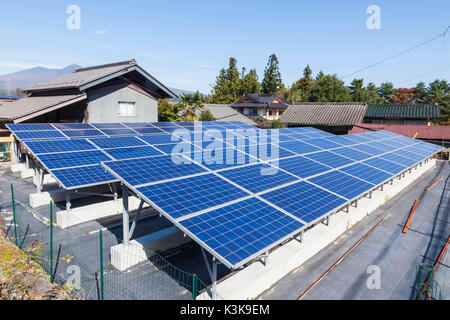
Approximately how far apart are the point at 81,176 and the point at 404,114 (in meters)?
58.1

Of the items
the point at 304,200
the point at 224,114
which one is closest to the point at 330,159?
the point at 304,200

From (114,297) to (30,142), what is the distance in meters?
11.6

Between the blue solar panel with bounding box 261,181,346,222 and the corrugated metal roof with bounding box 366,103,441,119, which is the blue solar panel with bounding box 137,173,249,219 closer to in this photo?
the blue solar panel with bounding box 261,181,346,222

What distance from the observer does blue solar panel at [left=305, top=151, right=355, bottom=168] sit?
16.9 m

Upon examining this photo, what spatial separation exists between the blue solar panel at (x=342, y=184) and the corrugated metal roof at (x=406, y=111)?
4784 cm

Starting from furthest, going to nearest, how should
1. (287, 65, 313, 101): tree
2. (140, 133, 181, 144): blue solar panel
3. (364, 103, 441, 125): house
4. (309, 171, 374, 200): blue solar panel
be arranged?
(287, 65, 313, 101): tree, (364, 103, 441, 125): house, (140, 133, 181, 144): blue solar panel, (309, 171, 374, 200): blue solar panel

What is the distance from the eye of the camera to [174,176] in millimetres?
11102

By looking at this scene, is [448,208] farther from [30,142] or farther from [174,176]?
[30,142]

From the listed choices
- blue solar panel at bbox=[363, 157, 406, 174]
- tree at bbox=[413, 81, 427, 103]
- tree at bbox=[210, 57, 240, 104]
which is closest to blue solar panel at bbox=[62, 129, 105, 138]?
blue solar panel at bbox=[363, 157, 406, 174]

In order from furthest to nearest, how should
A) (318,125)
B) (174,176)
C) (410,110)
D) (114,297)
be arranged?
(410,110), (318,125), (174,176), (114,297)

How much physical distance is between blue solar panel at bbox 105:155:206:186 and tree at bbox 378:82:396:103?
391 ft
